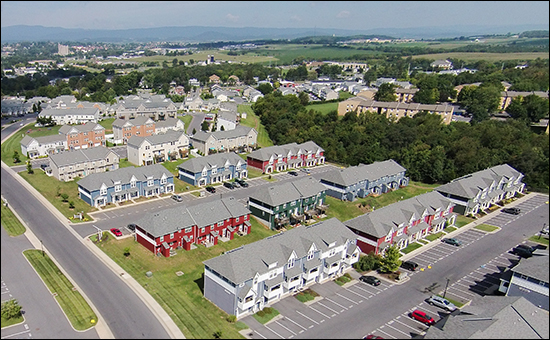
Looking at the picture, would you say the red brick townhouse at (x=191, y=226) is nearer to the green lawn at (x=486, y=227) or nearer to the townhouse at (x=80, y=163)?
the townhouse at (x=80, y=163)

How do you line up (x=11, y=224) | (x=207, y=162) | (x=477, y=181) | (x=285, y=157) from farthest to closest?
(x=285, y=157) < (x=207, y=162) < (x=477, y=181) < (x=11, y=224)

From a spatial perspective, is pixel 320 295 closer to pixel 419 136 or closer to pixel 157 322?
pixel 157 322

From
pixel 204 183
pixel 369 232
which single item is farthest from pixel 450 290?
pixel 204 183

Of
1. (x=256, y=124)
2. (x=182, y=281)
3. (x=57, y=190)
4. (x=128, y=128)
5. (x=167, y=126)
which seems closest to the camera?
(x=182, y=281)

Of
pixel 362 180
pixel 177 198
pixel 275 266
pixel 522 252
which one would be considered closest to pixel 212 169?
pixel 177 198

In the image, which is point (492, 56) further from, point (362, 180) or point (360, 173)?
point (362, 180)

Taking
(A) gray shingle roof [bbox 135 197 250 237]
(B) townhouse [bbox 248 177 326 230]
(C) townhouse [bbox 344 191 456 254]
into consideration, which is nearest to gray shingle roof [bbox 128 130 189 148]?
(B) townhouse [bbox 248 177 326 230]

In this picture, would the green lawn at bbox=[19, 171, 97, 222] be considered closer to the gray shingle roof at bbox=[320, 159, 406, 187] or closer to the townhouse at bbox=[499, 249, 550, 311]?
the gray shingle roof at bbox=[320, 159, 406, 187]

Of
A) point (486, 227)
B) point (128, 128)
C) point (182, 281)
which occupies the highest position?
point (128, 128)
